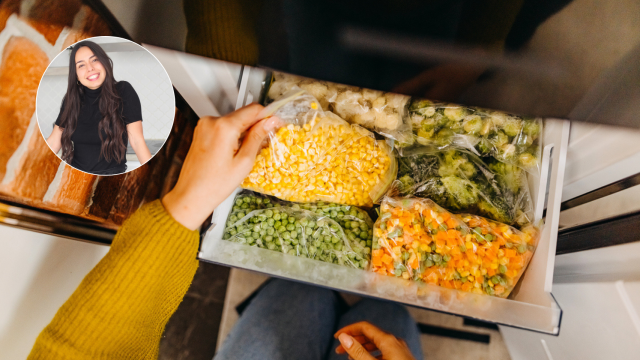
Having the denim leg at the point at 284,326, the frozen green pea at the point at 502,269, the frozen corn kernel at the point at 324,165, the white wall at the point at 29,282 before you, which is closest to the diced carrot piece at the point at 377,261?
the frozen corn kernel at the point at 324,165

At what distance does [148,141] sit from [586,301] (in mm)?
1029

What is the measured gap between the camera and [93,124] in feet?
1.70

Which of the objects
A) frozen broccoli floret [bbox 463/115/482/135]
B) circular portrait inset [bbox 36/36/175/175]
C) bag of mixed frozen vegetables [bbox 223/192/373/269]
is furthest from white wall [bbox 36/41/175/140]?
frozen broccoli floret [bbox 463/115/482/135]

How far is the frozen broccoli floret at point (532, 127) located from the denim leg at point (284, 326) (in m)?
0.86

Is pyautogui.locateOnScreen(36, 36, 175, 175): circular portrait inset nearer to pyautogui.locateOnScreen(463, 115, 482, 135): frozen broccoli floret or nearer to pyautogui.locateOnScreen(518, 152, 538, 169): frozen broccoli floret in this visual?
pyautogui.locateOnScreen(463, 115, 482, 135): frozen broccoli floret

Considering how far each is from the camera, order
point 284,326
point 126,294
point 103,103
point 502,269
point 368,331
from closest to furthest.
→ point 103,103 → point 126,294 → point 502,269 → point 368,331 → point 284,326

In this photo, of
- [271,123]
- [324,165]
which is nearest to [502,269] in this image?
[324,165]

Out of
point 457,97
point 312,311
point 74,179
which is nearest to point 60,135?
point 74,179

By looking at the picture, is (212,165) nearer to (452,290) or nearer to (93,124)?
(93,124)

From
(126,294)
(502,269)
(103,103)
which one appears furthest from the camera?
(502,269)

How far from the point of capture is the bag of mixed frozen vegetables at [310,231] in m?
0.82

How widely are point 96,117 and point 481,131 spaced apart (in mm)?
797

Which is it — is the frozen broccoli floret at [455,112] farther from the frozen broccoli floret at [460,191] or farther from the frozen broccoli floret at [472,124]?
the frozen broccoli floret at [460,191]

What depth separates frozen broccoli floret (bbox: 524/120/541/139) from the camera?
770 millimetres
